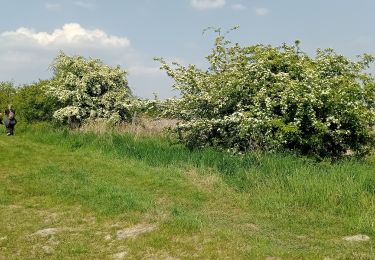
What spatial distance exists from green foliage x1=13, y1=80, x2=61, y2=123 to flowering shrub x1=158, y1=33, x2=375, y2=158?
936 centimetres

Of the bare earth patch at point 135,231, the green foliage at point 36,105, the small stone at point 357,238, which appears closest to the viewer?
the small stone at point 357,238

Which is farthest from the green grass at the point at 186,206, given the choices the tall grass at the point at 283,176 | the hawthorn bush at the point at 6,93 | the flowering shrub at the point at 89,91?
the hawthorn bush at the point at 6,93

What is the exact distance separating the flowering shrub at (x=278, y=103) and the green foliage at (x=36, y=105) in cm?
936

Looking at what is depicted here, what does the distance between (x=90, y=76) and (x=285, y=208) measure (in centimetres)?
1566

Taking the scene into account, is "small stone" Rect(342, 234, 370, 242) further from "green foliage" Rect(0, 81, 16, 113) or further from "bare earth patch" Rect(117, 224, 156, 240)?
"green foliage" Rect(0, 81, 16, 113)

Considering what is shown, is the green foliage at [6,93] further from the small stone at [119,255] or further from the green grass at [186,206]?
the small stone at [119,255]

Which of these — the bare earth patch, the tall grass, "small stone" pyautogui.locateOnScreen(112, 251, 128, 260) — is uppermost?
the tall grass

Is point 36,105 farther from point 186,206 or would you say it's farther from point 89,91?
point 186,206

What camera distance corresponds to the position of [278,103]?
14453 mm

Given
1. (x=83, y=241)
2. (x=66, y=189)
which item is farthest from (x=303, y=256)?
(x=66, y=189)

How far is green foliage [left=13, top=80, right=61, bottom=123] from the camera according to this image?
24.6 metres

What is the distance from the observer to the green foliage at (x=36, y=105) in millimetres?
24644

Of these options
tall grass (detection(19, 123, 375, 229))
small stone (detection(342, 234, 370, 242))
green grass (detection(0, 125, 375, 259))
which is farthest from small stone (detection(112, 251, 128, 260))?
small stone (detection(342, 234, 370, 242))

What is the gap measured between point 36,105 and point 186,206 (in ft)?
54.7
